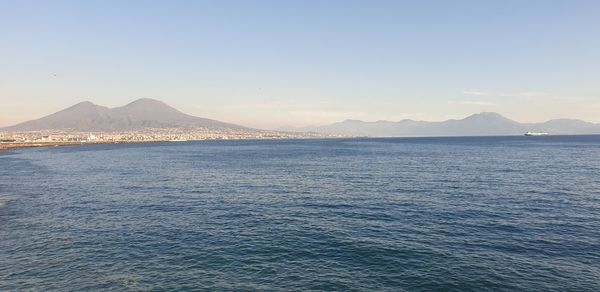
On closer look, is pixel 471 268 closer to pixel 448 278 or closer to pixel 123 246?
pixel 448 278

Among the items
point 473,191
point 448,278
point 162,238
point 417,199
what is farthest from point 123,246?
point 473,191

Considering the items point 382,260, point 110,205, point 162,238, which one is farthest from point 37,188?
point 382,260

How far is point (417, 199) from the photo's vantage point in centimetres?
6475

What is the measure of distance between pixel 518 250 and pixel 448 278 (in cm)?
1182

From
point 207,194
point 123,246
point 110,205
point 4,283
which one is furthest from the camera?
point 207,194

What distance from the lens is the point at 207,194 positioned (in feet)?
238

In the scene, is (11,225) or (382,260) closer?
(382,260)

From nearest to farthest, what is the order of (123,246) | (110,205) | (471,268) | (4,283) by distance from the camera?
(4,283)
(471,268)
(123,246)
(110,205)

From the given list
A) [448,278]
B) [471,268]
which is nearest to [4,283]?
[448,278]

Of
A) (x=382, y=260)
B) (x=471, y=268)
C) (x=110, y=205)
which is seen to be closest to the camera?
(x=471, y=268)

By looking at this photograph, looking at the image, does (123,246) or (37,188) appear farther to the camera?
(37,188)

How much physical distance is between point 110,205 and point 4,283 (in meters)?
31.6

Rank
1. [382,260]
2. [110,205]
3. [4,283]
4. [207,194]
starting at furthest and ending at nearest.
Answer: [207,194], [110,205], [382,260], [4,283]

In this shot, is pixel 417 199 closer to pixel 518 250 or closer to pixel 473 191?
pixel 473 191
